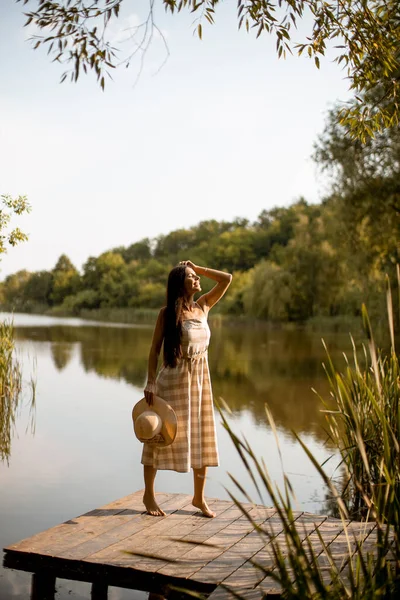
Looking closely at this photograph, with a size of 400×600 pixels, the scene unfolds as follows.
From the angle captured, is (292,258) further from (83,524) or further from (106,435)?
(83,524)

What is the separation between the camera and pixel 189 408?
13.4 ft

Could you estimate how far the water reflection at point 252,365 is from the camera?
35.9 ft

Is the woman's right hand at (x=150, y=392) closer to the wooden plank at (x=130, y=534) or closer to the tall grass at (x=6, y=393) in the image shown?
the wooden plank at (x=130, y=534)

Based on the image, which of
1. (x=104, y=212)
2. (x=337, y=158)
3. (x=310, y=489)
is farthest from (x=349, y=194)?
(x=104, y=212)

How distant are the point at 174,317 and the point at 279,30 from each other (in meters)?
1.82

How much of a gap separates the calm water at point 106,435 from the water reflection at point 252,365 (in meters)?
0.03

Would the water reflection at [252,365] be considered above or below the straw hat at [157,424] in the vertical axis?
below

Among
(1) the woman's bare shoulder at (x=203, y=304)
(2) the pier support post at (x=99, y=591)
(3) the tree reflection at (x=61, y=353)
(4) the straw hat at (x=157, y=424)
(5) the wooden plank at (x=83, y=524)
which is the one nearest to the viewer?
(2) the pier support post at (x=99, y=591)

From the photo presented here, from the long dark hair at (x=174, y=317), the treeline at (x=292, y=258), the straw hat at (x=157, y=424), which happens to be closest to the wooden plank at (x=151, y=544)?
the straw hat at (x=157, y=424)

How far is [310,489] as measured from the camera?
6340mm

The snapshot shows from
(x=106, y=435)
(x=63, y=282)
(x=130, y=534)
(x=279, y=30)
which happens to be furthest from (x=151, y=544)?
(x=63, y=282)

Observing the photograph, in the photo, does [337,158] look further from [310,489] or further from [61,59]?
[61,59]

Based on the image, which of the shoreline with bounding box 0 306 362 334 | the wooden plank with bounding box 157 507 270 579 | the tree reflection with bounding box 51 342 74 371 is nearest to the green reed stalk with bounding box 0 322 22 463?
the wooden plank with bounding box 157 507 270 579

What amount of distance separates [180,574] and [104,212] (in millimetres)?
45769
